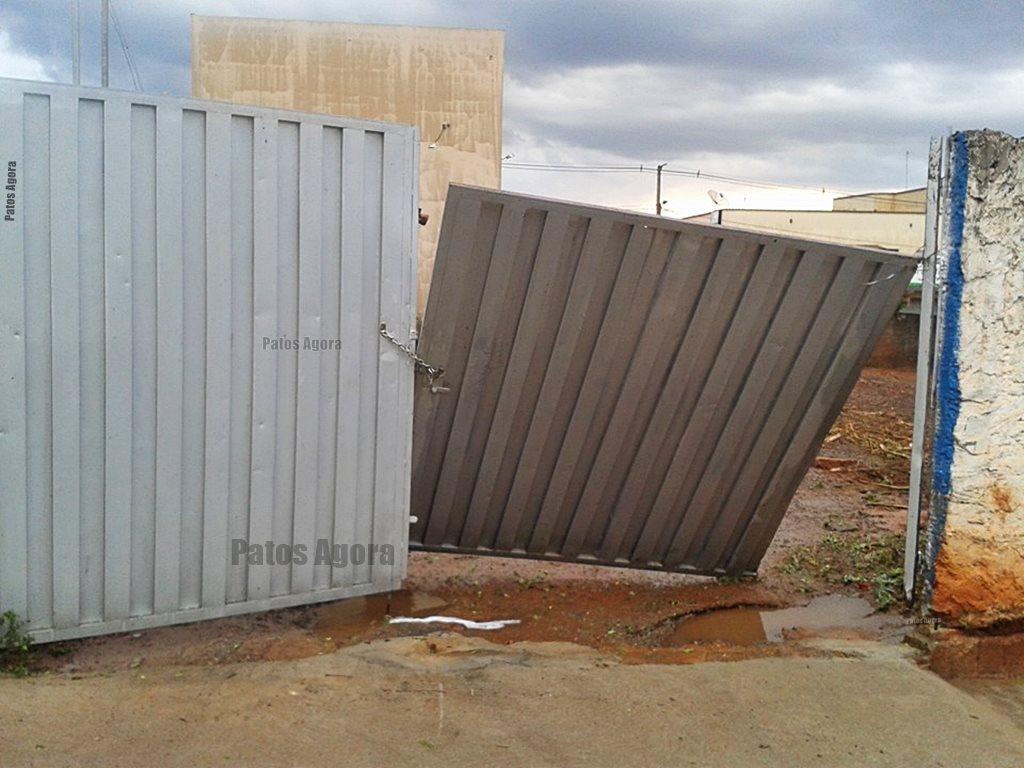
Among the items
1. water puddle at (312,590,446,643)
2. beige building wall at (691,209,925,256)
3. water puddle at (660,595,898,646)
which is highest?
beige building wall at (691,209,925,256)

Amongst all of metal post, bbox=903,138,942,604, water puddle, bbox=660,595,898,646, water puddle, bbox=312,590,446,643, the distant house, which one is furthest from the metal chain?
the distant house

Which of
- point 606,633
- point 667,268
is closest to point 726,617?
point 606,633

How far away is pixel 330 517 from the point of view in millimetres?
4215

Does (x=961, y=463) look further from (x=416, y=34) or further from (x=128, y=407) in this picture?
(x=416, y=34)

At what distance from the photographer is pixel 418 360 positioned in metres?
4.33

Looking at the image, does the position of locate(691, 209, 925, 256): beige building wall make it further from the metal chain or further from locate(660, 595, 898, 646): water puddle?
the metal chain

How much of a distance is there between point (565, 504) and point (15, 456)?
260 centimetres

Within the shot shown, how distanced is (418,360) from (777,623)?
2375 mm

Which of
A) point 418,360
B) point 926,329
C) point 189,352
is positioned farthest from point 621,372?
point 189,352

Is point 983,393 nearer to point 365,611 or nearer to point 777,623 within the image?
point 777,623

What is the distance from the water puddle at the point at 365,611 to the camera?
434cm

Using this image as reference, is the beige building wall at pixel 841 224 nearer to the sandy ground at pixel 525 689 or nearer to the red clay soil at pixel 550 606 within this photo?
the red clay soil at pixel 550 606

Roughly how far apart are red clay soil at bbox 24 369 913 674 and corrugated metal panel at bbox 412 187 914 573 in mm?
281

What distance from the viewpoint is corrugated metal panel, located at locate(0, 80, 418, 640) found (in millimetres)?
3580
